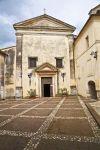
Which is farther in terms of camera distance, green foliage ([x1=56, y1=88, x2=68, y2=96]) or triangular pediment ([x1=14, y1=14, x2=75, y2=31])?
triangular pediment ([x1=14, y1=14, x2=75, y2=31])

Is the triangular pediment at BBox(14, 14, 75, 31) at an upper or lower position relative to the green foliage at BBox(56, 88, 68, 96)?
upper

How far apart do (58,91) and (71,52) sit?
5350 mm

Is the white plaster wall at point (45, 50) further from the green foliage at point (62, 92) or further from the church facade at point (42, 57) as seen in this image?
the green foliage at point (62, 92)

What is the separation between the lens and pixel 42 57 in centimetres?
1881

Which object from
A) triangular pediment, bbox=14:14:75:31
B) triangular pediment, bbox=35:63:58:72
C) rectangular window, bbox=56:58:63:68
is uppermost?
triangular pediment, bbox=14:14:75:31

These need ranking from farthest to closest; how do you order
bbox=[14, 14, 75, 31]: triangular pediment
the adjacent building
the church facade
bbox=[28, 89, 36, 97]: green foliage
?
bbox=[14, 14, 75, 31]: triangular pediment, the church facade, bbox=[28, 89, 36, 97]: green foliage, the adjacent building

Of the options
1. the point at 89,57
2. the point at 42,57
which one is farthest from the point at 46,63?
the point at 89,57

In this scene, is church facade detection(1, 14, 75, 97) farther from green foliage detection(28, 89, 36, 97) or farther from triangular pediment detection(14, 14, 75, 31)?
green foliage detection(28, 89, 36, 97)

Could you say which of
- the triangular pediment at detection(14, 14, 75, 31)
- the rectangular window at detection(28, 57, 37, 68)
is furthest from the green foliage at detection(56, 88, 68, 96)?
the triangular pediment at detection(14, 14, 75, 31)

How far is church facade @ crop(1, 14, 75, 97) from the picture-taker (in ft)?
59.6

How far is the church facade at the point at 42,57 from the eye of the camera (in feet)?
59.6

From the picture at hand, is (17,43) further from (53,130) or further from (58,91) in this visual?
(53,130)

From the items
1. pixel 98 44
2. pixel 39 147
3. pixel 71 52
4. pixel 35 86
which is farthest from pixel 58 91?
pixel 39 147

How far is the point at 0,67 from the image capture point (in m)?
17.3
